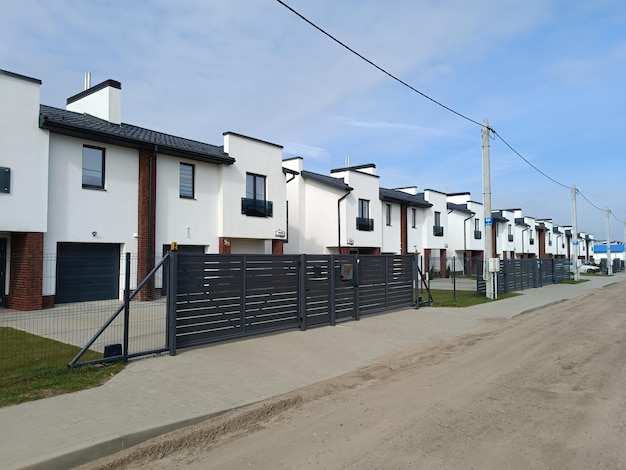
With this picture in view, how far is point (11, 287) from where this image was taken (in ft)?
46.9

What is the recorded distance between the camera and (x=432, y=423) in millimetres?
5191

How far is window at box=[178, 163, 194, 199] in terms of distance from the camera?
19.1 m

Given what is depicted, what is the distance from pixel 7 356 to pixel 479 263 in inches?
774

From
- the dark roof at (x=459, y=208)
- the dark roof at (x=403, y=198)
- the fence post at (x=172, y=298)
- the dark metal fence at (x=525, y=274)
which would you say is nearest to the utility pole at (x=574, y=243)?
the dark metal fence at (x=525, y=274)

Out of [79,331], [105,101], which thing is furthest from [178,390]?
[105,101]

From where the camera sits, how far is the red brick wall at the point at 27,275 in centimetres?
1375

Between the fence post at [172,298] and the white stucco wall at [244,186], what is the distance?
11927 millimetres

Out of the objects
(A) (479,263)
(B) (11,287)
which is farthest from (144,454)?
(A) (479,263)

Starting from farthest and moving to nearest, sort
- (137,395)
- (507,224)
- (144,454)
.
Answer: (507,224)
(137,395)
(144,454)

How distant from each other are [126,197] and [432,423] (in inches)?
588

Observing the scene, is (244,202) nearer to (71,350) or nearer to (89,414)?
(71,350)

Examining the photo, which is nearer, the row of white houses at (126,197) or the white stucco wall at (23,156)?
the white stucco wall at (23,156)

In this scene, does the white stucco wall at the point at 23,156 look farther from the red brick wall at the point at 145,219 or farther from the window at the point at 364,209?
the window at the point at 364,209

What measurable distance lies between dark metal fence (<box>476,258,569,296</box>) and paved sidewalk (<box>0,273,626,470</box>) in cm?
1318
